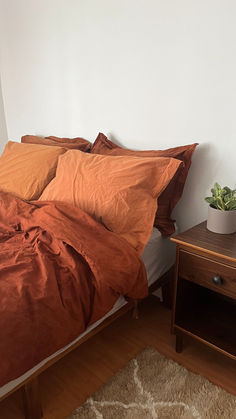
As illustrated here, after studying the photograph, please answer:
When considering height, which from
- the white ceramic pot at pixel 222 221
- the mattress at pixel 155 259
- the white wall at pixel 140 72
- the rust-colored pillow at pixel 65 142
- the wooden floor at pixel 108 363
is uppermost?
the white wall at pixel 140 72

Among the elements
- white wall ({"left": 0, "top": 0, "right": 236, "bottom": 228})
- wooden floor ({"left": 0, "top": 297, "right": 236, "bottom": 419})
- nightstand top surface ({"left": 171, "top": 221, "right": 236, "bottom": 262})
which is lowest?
wooden floor ({"left": 0, "top": 297, "right": 236, "bottom": 419})

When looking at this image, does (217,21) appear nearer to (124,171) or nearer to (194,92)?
(194,92)

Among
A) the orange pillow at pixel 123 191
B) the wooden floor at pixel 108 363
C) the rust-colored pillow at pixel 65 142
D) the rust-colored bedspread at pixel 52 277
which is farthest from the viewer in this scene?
the rust-colored pillow at pixel 65 142

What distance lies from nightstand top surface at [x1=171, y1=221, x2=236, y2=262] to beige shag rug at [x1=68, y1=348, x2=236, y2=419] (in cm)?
60

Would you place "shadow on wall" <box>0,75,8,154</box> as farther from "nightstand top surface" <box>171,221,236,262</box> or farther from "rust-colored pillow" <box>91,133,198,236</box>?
Result: "nightstand top surface" <box>171,221,236,262</box>

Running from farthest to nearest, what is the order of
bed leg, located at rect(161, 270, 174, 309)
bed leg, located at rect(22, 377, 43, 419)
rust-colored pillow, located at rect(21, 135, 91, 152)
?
1. rust-colored pillow, located at rect(21, 135, 91, 152)
2. bed leg, located at rect(161, 270, 174, 309)
3. bed leg, located at rect(22, 377, 43, 419)

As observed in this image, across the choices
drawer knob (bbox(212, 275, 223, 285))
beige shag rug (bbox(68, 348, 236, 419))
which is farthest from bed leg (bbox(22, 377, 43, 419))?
drawer knob (bbox(212, 275, 223, 285))

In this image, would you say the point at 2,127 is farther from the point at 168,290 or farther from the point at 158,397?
the point at 158,397

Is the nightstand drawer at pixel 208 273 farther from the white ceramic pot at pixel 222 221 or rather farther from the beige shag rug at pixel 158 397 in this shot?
the beige shag rug at pixel 158 397

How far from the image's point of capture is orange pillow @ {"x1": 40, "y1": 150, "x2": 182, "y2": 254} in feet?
4.57

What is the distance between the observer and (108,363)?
144 centimetres

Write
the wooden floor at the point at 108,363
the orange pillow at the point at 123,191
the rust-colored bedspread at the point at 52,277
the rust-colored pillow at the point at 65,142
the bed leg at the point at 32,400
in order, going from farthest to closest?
the rust-colored pillow at the point at 65,142, the orange pillow at the point at 123,191, the wooden floor at the point at 108,363, the bed leg at the point at 32,400, the rust-colored bedspread at the point at 52,277

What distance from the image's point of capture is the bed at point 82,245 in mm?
1045

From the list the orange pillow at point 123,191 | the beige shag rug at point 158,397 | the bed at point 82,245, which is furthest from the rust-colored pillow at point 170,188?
the beige shag rug at point 158,397
